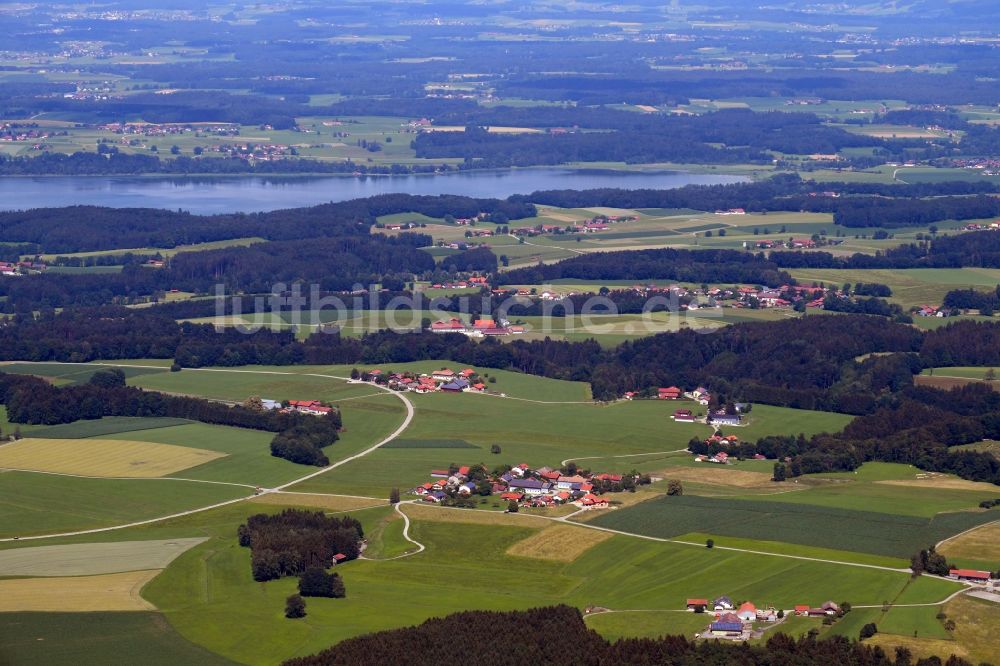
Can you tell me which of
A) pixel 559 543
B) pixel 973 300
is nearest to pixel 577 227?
pixel 973 300

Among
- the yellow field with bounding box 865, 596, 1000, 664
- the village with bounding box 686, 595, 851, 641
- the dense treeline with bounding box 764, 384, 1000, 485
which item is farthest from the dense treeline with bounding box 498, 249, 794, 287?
the yellow field with bounding box 865, 596, 1000, 664

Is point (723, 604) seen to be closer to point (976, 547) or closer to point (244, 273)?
point (976, 547)

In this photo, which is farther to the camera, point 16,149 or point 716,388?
point 16,149

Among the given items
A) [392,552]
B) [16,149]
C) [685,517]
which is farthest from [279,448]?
[16,149]

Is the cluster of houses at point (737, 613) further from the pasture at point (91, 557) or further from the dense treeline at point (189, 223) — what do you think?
the dense treeline at point (189, 223)

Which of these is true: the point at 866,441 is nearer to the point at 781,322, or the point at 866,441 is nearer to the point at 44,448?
the point at 781,322
